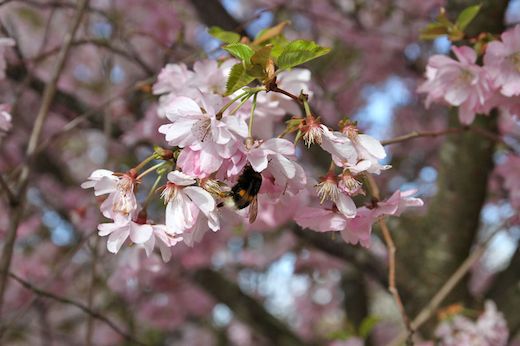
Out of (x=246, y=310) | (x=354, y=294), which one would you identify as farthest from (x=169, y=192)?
(x=354, y=294)

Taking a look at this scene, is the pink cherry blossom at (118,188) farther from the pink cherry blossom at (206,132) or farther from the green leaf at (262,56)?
the green leaf at (262,56)

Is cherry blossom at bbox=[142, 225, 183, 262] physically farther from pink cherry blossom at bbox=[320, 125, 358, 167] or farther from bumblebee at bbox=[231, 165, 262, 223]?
pink cherry blossom at bbox=[320, 125, 358, 167]

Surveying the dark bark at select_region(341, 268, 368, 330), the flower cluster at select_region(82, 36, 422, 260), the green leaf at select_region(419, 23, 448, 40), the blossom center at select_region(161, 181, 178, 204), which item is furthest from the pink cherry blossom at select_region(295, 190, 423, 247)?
the dark bark at select_region(341, 268, 368, 330)

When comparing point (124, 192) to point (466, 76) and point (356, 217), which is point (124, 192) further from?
point (466, 76)

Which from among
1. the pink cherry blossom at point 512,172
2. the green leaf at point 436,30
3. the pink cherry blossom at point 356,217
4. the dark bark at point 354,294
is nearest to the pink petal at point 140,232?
the pink cherry blossom at point 356,217

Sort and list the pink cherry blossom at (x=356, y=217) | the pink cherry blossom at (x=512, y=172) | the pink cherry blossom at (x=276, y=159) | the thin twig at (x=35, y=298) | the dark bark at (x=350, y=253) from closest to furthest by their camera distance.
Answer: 1. the pink cherry blossom at (x=276, y=159)
2. the pink cherry blossom at (x=356, y=217)
3. the thin twig at (x=35, y=298)
4. the pink cherry blossom at (x=512, y=172)
5. the dark bark at (x=350, y=253)

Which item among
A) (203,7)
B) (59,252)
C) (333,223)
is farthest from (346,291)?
(333,223)

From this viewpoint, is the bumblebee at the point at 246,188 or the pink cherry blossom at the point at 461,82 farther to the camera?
the pink cherry blossom at the point at 461,82
